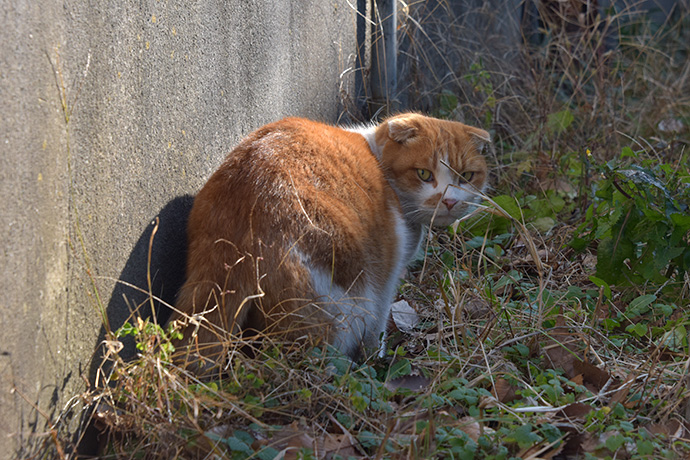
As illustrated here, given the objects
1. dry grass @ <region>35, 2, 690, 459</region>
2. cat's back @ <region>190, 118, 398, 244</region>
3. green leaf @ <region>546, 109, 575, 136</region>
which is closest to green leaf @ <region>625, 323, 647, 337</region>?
dry grass @ <region>35, 2, 690, 459</region>

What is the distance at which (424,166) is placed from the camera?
8.31 feet

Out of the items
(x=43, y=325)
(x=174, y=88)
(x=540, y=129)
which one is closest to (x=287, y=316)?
(x=43, y=325)

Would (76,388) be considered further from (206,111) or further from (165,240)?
(206,111)

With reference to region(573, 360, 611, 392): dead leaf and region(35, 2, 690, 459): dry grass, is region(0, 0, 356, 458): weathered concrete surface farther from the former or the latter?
region(573, 360, 611, 392): dead leaf

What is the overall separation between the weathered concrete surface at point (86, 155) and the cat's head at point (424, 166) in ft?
2.12

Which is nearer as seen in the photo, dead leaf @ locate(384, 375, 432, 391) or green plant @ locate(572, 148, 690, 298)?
dead leaf @ locate(384, 375, 432, 391)

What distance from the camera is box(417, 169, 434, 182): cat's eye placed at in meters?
2.55

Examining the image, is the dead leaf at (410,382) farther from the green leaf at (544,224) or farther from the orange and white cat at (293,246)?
the green leaf at (544,224)

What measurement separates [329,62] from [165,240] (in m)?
1.83

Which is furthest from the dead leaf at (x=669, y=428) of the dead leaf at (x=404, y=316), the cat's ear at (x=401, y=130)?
the cat's ear at (x=401, y=130)

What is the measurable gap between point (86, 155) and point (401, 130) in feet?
4.39

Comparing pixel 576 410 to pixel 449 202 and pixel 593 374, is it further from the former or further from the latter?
pixel 449 202

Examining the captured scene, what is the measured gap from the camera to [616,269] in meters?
2.39

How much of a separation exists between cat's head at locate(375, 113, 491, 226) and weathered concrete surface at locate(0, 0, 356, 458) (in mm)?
647
